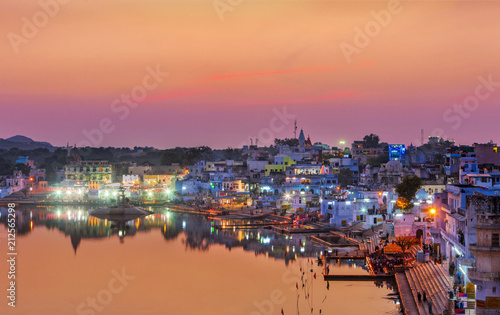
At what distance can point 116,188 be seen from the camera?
2391 inches

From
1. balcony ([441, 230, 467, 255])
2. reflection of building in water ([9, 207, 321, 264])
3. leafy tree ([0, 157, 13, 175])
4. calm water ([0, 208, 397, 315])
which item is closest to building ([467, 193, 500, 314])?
balcony ([441, 230, 467, 255])

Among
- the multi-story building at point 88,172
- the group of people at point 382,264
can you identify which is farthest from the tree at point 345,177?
the multi-story building at point 88,172

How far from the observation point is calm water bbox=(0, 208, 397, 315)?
19.8 meters

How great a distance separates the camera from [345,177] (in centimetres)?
5059

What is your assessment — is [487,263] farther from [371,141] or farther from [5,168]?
[5,168]

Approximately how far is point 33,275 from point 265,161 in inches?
1436

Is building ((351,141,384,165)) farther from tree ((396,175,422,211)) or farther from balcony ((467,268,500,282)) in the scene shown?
balcony ((467,268,500,282))

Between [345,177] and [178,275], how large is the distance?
2829cm

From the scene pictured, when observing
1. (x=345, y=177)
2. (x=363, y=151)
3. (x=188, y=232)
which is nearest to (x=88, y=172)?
(x=363, y=151)

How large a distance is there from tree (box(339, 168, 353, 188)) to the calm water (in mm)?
15693

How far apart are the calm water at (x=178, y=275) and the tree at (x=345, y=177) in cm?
1569

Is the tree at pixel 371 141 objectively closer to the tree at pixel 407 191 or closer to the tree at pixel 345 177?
the tree at pixel 345 177

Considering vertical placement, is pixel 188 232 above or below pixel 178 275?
above

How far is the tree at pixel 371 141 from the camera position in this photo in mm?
71625
